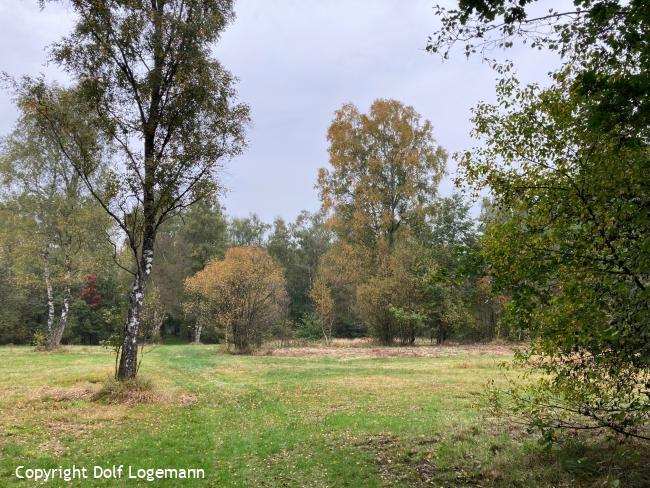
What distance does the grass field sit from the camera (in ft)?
18.7

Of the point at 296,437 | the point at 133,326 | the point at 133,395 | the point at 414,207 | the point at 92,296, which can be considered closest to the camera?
the point at 296,437

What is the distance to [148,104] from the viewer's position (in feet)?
42.7

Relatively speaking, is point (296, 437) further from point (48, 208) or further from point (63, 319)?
point (48, 208)

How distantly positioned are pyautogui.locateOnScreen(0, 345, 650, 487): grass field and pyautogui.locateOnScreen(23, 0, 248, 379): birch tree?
2.78 meters

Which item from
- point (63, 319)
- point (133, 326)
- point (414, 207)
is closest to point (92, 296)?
point (63, 319)

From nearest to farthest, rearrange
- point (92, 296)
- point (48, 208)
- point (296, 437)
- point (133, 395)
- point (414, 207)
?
point (296, 437) → point (133, 395) → point (48, 208) → point (414, 207) → point (92, 296)

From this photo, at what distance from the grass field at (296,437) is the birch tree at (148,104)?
2.78 m

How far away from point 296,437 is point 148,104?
33.8 ft

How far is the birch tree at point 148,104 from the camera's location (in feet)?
40.1

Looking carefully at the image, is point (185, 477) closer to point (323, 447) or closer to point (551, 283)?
point (323, 447)

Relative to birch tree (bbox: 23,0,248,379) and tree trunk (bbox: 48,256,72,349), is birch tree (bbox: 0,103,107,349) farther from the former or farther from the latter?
birch tree (bbox: 23,0,248,379)

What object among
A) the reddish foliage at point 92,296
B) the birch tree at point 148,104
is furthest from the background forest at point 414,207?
the reddish foliage at point 92,296

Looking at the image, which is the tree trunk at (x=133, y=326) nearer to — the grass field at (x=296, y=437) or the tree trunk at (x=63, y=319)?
the grass field at (x=296, y=437)

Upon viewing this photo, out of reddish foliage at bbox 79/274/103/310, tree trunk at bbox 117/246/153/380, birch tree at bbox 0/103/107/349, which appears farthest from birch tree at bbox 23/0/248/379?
reddish foliage at bbox 79/274/103/310
